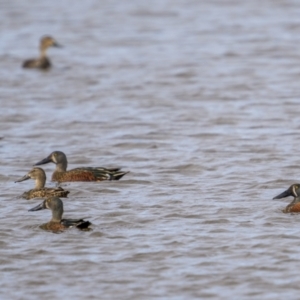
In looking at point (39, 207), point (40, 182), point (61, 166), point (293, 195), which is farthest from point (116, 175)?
point (293, 195)

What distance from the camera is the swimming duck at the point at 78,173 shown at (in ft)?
39.9

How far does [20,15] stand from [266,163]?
52.0 ft

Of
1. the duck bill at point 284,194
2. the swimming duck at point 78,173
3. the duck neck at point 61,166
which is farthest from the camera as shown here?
the duck neck at point 61,166

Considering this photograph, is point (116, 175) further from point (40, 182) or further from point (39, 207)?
point (39, 207)

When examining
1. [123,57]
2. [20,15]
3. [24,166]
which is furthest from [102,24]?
[24,166]

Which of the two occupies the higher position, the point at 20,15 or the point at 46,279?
the point at 20,15

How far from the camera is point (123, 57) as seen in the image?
22.2m

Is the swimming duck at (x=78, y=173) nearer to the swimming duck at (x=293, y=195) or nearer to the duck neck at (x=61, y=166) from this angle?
the duck neck at (x=61, y=166)

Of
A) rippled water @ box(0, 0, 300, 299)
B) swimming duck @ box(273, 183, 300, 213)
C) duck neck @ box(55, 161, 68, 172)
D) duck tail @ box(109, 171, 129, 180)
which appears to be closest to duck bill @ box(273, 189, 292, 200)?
swimming duck @ box(273, 183, 300, 213)

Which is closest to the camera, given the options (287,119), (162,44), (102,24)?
(287,119)

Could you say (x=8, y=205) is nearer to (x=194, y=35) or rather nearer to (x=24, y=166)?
(x=24, y=166)

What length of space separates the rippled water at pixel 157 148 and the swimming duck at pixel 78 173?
11 centimetres

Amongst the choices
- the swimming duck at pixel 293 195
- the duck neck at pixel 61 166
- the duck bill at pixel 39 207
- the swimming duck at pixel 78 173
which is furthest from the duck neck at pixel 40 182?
the swimming duck at pixel 293 195

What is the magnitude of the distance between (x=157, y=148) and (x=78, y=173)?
2217mm
